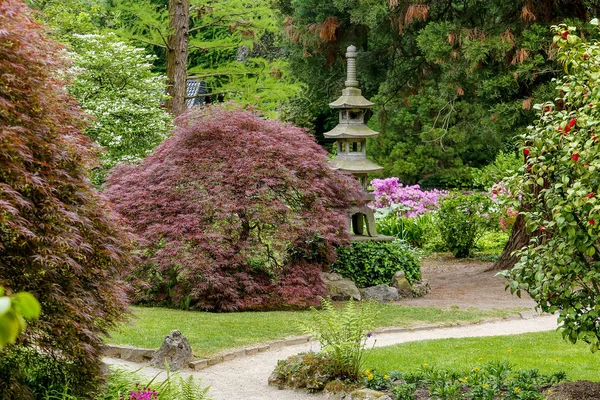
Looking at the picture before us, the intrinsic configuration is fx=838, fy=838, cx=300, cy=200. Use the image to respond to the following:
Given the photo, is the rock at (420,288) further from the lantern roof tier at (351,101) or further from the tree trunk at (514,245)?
A: the lantern roof tier at (351,101)

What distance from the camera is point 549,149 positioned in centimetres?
583

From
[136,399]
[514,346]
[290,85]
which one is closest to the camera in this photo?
[136,399]

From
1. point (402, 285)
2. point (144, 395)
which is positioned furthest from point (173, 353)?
point (402, 285)

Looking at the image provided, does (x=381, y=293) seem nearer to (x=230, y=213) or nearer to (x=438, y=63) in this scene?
(x=230, y=213)

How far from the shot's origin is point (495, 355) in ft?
27.1

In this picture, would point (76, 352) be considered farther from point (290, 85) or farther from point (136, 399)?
point (290, 85)

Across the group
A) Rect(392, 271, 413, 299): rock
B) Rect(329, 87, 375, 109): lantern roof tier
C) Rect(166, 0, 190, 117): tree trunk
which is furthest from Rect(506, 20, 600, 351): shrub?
Rect(166, 0, 190, 117): tree trunk

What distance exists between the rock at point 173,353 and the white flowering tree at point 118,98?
8026 millimetres

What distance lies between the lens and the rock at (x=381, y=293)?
12.3 m

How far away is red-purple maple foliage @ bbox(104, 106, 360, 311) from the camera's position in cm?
1112

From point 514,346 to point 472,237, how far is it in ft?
29.7

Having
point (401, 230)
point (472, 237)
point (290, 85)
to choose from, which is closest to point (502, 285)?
point (472, 237)

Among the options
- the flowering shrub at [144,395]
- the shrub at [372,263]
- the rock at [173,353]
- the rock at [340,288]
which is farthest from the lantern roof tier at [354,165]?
the flowering shrub at [144,395]

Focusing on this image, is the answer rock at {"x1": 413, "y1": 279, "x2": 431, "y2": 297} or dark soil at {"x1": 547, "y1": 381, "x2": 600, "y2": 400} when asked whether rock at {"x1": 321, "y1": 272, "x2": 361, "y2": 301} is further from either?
dark soil at {"x1": 547, "y1": 381, "x2": 600, "y2": 400}
